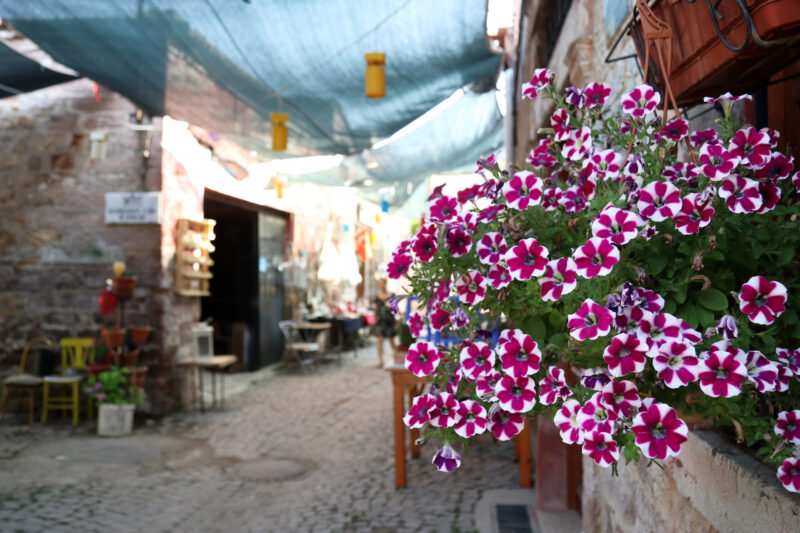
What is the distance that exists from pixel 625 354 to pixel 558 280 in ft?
0.56

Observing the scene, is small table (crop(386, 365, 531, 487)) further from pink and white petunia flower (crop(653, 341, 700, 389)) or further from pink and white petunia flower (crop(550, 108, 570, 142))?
pink and white petunia flower (crop(653, 341, 700, 389))

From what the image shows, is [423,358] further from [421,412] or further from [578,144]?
[578,144]

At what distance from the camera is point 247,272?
1034 centimetres

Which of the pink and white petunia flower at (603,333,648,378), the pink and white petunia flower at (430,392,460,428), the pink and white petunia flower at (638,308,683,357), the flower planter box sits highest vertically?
the flower planter box

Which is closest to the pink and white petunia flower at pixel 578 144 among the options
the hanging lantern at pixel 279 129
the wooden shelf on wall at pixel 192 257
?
the hanging lantern at pixel 279 129

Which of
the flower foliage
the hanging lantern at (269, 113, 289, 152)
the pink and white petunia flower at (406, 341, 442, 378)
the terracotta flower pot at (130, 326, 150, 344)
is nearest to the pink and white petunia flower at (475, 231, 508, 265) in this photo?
the flower foliage

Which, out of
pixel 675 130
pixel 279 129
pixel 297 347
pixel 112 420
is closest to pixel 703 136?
pixel 675 130

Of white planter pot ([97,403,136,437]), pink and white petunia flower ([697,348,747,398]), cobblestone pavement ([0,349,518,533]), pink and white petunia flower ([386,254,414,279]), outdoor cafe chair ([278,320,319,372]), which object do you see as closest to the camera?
pink and white petunia flower ([697,348,747,398])

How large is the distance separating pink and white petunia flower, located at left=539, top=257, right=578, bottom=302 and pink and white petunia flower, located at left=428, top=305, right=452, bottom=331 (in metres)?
0.35

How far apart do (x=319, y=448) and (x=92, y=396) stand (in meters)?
2.37

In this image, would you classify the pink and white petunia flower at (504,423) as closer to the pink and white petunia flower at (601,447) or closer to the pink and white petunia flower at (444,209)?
the pink and white petunia flower at (601,447)

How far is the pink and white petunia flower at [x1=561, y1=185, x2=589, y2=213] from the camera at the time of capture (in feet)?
3.97

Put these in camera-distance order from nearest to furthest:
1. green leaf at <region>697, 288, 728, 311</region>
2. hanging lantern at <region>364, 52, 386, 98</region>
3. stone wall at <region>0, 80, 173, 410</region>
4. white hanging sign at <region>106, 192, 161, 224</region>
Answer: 1. green leaf at <region>697, 288, 728, 311</region>
2. hanging lantern at <region>364, 52, 386, 98</region>
3. white hanging sign at <region>106, 192, 161, 224</region>
4. stone wall at <region>0, 80, 173, 410</region>

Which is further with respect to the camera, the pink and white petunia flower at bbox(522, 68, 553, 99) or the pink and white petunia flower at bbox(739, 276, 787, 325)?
the pink and white petunia flower at bbox(522, 68, 553, 99)
